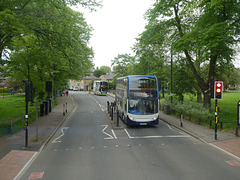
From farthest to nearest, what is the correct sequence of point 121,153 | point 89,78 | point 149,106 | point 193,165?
point 89,78 → point 149,106 → point 121,153 → point 193,165

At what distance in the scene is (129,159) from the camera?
27.5 ft

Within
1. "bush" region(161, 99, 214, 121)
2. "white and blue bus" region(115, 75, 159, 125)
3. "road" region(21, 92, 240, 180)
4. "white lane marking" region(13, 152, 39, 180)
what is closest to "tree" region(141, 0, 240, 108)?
"bush" region(161, 99, 214, 121)

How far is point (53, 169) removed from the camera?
7.38 metres

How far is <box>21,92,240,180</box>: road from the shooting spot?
271 inches

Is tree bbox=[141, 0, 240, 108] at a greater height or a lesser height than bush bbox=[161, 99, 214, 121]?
greater

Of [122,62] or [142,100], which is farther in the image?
[122,62]

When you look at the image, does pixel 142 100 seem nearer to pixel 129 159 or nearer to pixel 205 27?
pixel 129 159

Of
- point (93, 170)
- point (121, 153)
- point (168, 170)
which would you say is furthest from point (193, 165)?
point (93, 170)

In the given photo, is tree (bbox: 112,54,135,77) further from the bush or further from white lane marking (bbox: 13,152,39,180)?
white lane marking (bbox: 13,152,39,180)

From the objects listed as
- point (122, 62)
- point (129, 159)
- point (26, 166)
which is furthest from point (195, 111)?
point (122, 62)

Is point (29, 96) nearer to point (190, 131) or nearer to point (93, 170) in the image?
point (93, 170)

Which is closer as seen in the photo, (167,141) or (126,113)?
(167,141)

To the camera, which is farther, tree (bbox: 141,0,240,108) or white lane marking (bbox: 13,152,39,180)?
tree (bbox: 141,0,240,108)

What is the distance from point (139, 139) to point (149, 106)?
3593mm
